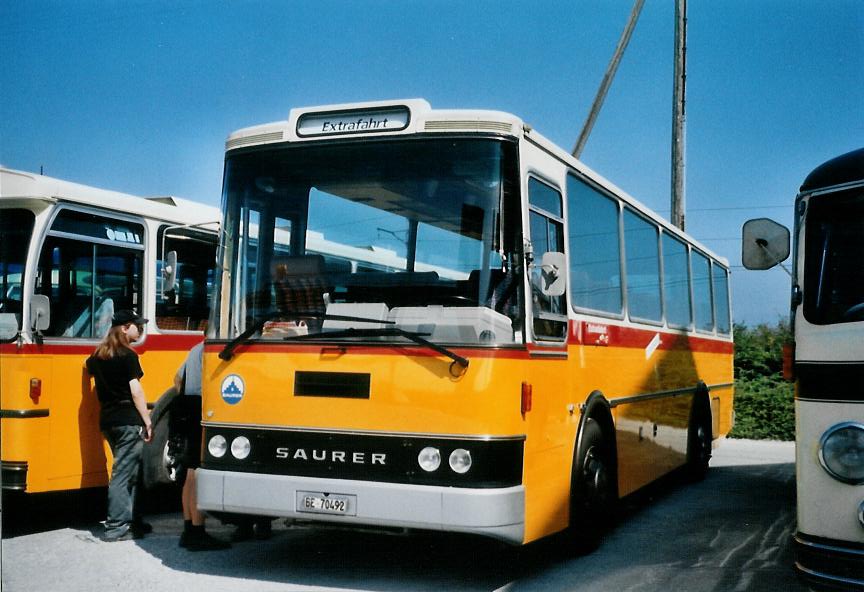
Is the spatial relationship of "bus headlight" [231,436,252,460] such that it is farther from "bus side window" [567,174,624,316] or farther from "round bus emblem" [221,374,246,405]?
"bus side window" [567,174,624,316]

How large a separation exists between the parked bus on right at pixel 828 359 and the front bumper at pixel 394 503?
172 centimetres

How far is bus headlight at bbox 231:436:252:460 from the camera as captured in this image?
21.6 ft

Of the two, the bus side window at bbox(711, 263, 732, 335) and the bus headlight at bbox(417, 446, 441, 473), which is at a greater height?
the bus side window at bbox(711, 263, 732, 335)

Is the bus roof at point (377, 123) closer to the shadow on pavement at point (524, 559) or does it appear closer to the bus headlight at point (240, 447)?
the bus headlight at point (240, 447)

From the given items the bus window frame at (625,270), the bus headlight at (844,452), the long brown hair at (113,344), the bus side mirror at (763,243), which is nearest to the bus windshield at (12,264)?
the long brown hair at (113,344)

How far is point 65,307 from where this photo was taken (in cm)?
839

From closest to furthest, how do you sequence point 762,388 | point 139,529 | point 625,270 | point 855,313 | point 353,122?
point 855,313 < point 353,122 < point 139,529 < point 625,270 < point 762,388

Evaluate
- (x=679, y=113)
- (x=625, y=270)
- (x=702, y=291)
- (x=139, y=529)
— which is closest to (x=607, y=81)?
(x=679, y=113)

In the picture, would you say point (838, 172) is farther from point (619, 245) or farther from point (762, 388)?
point (762, 388)

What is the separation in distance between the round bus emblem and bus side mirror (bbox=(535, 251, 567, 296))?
2154 mm

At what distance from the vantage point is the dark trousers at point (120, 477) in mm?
8078

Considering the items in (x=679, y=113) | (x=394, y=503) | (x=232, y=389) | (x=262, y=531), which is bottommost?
(x=262, y=531)

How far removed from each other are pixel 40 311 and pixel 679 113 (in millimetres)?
13008

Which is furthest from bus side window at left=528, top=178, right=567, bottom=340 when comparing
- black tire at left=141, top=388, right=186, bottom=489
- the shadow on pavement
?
black tire at left=141, top=388, right=186, bottom=489
